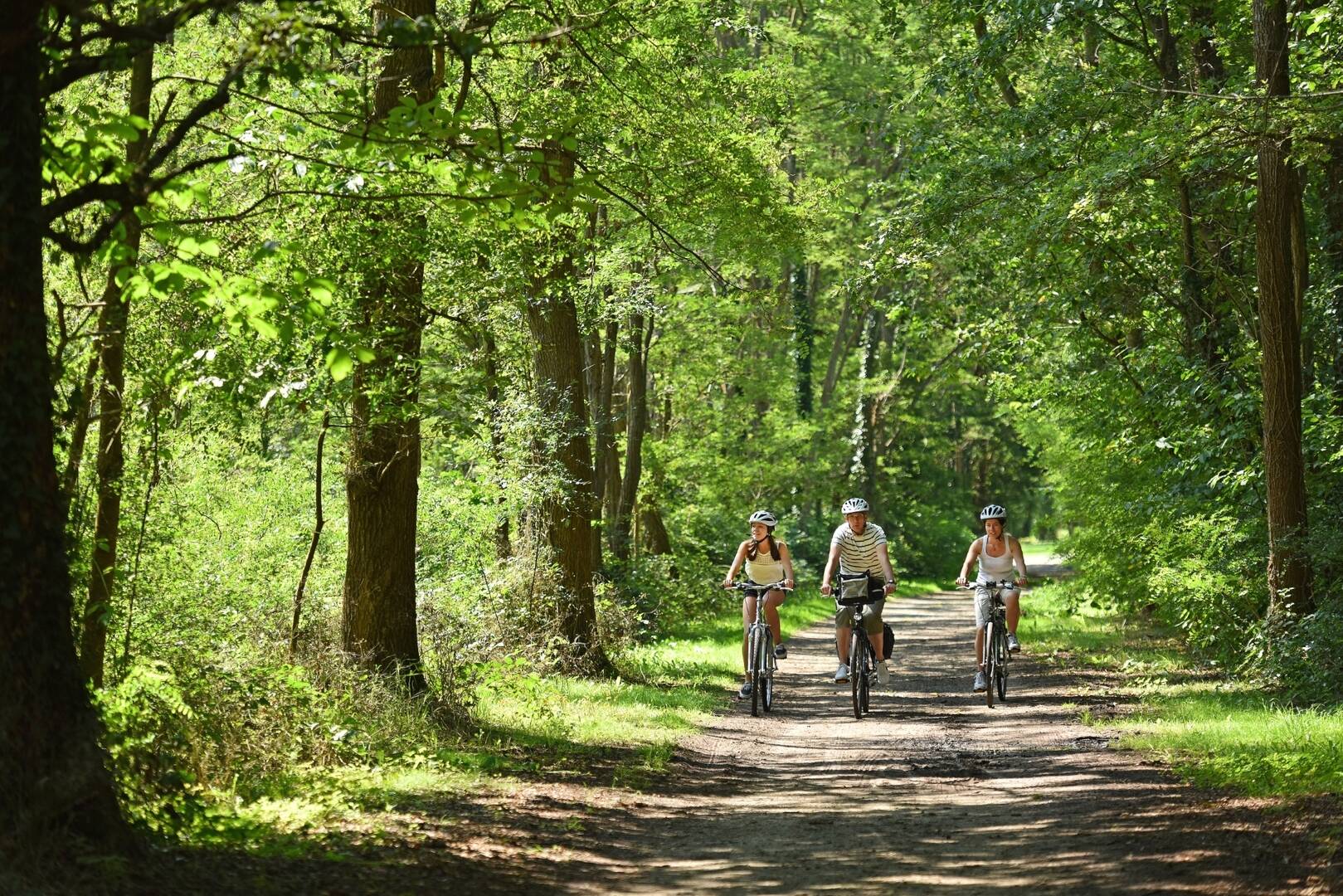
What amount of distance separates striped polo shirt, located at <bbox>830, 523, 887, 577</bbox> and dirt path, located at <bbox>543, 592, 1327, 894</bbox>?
5.30ft

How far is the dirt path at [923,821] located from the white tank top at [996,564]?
5.11 feet

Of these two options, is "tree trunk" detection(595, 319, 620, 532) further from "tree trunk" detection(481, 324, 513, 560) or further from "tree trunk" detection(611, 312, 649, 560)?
"tree trunk" detection(481, 324, 513, 560)

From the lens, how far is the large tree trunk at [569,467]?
16.2 metres

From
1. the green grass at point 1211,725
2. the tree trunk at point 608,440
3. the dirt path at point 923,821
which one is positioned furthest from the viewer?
the tree trunk at point 608,440

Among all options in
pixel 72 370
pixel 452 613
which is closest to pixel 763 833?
pixel 72 370

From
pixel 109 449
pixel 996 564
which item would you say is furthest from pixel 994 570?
pixel 109 449

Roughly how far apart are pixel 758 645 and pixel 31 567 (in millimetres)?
9774

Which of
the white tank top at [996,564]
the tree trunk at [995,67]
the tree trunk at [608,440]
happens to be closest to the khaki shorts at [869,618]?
the white tank top at [996,564]

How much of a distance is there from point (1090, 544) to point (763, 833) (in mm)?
15402

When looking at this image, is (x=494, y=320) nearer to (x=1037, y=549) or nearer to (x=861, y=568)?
(x=861, y=568)

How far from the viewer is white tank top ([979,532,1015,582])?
48.5ft

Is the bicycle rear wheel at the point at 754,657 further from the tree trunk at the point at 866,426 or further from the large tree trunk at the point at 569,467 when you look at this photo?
the tree trunk at the point at 866,426

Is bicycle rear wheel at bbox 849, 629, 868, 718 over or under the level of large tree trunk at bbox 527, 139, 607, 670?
under

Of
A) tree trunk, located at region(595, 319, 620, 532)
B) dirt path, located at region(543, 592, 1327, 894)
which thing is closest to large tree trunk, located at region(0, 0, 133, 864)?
dirt path, located at region(543, 592, 1327, 894)
